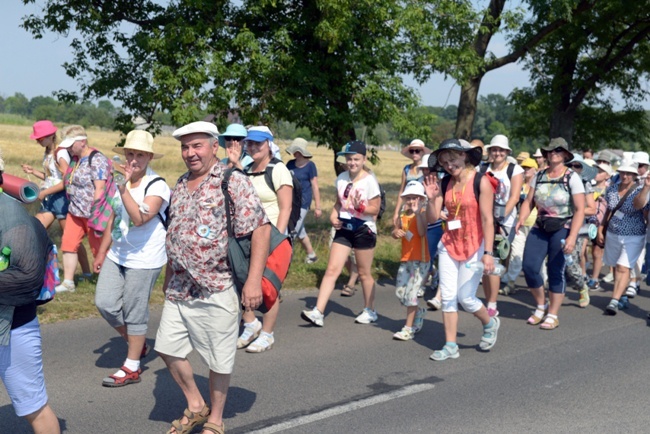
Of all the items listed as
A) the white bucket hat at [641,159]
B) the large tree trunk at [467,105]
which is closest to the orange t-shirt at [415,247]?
the white bucket hat at [641,159]

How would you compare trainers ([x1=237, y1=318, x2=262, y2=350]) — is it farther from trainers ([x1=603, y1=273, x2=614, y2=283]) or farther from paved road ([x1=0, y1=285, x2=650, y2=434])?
trainers ([x1=603, y1=273, x2=614, y2=283])

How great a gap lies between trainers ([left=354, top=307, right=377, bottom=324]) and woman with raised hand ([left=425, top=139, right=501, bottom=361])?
1489 millimetres

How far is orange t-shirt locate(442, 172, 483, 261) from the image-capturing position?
22.6ft

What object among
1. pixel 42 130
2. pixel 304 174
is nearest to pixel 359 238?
pixel 304 174

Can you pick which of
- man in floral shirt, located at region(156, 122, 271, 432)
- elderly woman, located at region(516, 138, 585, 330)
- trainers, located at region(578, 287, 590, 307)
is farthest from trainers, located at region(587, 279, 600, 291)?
man in floral shirt, located at region(156, 122, 271, 432)

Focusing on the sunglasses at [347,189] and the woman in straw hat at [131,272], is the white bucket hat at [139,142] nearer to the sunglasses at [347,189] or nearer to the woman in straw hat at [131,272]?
the woman in straw hat at [131,272]

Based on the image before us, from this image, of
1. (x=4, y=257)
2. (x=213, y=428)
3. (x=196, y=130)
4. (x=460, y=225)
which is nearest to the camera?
(x=4, y=257)

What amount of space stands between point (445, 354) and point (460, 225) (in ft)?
3.82

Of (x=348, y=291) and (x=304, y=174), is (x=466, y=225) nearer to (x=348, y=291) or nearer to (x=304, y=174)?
(x=348, y=291)

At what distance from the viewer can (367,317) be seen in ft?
27.7

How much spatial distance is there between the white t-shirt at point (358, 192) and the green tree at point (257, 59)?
14.6ft

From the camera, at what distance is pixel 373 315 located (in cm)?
851

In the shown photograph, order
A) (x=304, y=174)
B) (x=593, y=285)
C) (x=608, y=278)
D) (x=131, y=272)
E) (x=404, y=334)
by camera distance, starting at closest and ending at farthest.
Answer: (x=131, y=272)
(x=404, y=334)
(x=593, y=285)
(x=304, y=174)
(x=608, y=278)

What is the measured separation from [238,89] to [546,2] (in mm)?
7902
